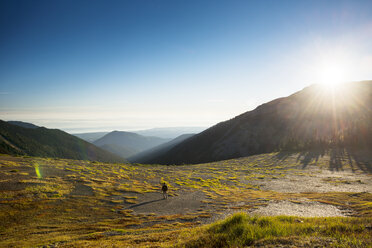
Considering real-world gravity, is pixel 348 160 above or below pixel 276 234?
below

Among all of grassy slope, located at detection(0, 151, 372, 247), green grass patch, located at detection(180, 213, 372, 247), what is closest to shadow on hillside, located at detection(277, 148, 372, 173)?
grassy slope, located at detection(0, 151, 372, 247)

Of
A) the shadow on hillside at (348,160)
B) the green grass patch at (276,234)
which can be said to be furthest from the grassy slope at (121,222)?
the shadow on hillside at (348,160)

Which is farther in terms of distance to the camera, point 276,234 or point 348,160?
point 348,160

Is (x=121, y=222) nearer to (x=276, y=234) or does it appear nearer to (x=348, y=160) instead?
(x=276, y=234)

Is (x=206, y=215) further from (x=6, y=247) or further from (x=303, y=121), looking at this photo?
(x=303, y=121)

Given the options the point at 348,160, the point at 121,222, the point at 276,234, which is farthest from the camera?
the point at 348,160

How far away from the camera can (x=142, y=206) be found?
93.7ft

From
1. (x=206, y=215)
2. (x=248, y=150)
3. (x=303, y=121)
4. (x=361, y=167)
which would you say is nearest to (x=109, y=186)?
(x=206, y=215)

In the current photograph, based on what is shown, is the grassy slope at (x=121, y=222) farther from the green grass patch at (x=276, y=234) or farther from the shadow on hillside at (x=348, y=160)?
the shadow on hillside at (x=348, y=160)

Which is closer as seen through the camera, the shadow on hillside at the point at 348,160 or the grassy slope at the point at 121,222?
the grassy slope at the point at 121,222

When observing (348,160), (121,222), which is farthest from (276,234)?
(348,160)

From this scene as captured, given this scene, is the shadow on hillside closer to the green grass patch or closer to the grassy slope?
the grassy slope

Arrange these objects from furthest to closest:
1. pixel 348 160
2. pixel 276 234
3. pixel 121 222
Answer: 1. pixel 348 160
2. pixel 121 222
3. pixel 276 234

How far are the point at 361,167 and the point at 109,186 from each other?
9689 cm
